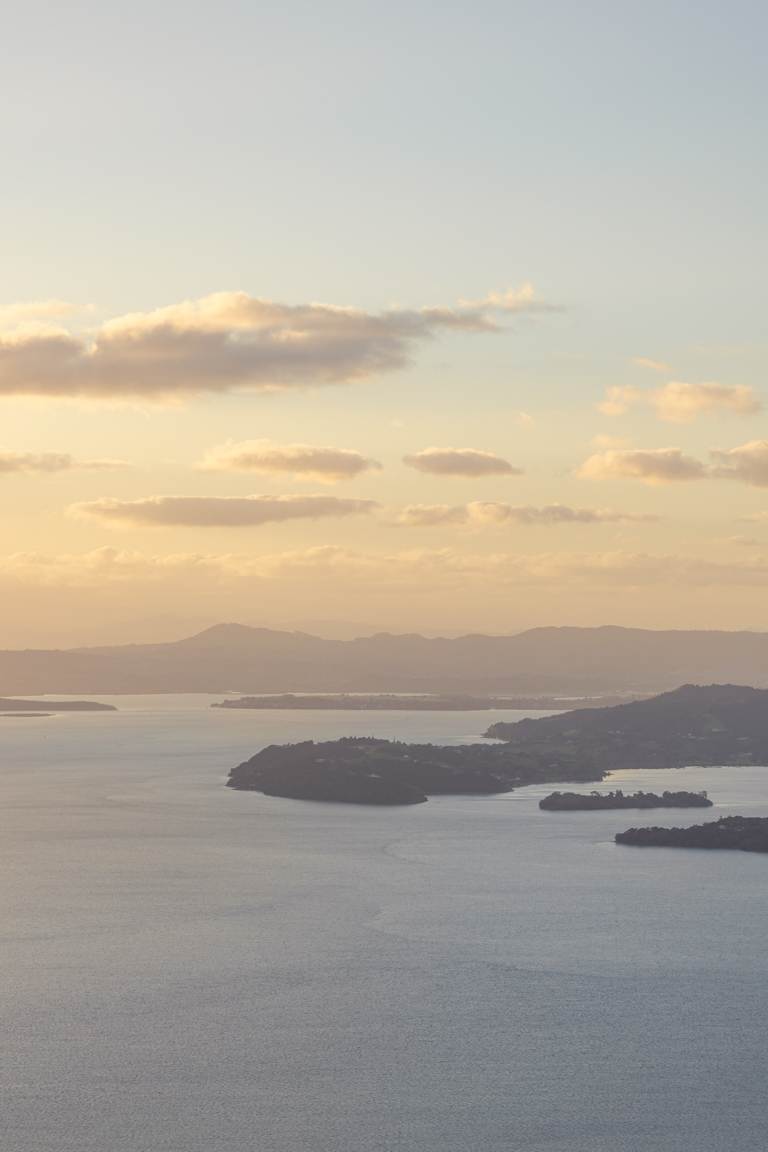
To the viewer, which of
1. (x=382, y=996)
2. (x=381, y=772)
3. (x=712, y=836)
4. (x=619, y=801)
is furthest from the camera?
(x=381, y=772)

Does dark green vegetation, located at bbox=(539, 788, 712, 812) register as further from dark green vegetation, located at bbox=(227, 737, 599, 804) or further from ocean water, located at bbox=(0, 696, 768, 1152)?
ocean water, located at bbox=(0, 696, 768, 1152)

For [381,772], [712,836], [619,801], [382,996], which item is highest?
[381,772]

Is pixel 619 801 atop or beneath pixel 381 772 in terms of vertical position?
beneath

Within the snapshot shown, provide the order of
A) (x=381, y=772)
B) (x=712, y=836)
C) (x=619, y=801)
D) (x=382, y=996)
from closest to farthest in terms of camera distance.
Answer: (x=382, y=996) < (x=712, y=836) < (x=619, y=801) < (x=381, y=772)

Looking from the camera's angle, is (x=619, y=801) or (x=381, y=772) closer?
(x=619, y=801)

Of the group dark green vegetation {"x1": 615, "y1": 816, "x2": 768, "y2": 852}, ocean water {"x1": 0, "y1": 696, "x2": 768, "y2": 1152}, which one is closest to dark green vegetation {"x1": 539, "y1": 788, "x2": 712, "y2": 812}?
dark green vegetation {"x1": 615, "y1": 816, "x2": 768, "y2": 852}

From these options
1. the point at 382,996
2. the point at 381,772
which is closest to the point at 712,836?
the point at 381,772

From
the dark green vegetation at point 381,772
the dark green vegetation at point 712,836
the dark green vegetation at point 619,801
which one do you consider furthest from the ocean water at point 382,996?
the dark green vegetation at point 381,772

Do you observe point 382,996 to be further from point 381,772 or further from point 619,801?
point 381,772
